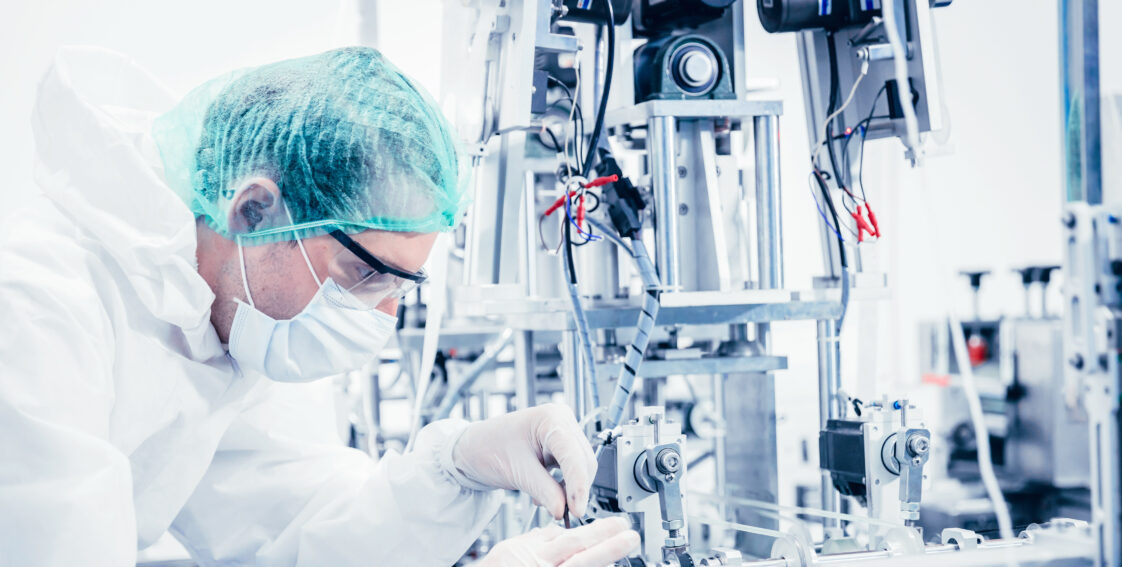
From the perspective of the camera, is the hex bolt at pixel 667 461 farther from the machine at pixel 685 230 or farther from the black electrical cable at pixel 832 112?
the black electrical cable at pixel 832 112

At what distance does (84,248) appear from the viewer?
1061 mm

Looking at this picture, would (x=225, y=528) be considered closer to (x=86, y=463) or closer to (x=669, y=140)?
(x=86, y=463)

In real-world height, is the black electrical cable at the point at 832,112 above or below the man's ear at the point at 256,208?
above

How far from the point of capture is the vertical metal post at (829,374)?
5.08 feet

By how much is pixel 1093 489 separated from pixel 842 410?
67 cm

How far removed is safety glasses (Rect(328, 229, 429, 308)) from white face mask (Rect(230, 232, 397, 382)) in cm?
1

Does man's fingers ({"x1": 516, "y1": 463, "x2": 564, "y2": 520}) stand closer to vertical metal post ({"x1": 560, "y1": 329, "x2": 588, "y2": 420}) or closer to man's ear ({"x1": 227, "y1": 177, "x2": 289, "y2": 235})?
vertical metal post ({"x1": 560, "y1": 329, "x2": 588, "y2": 420})

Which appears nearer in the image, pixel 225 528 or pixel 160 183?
pixel 160 183

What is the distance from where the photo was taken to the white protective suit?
0.90 metres

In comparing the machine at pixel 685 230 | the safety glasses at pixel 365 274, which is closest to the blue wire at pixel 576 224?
the machine at pixel 685 230

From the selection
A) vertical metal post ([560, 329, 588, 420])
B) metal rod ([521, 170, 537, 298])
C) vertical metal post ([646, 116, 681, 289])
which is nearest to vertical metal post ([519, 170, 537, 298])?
metal rod ([521, 170, 537, 298])

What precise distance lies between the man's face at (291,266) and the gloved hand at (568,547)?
1.19ft

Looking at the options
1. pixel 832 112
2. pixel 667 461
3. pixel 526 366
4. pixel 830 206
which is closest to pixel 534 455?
pixel 667 461

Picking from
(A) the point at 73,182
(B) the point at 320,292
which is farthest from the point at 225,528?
(A) the point at 73,182
